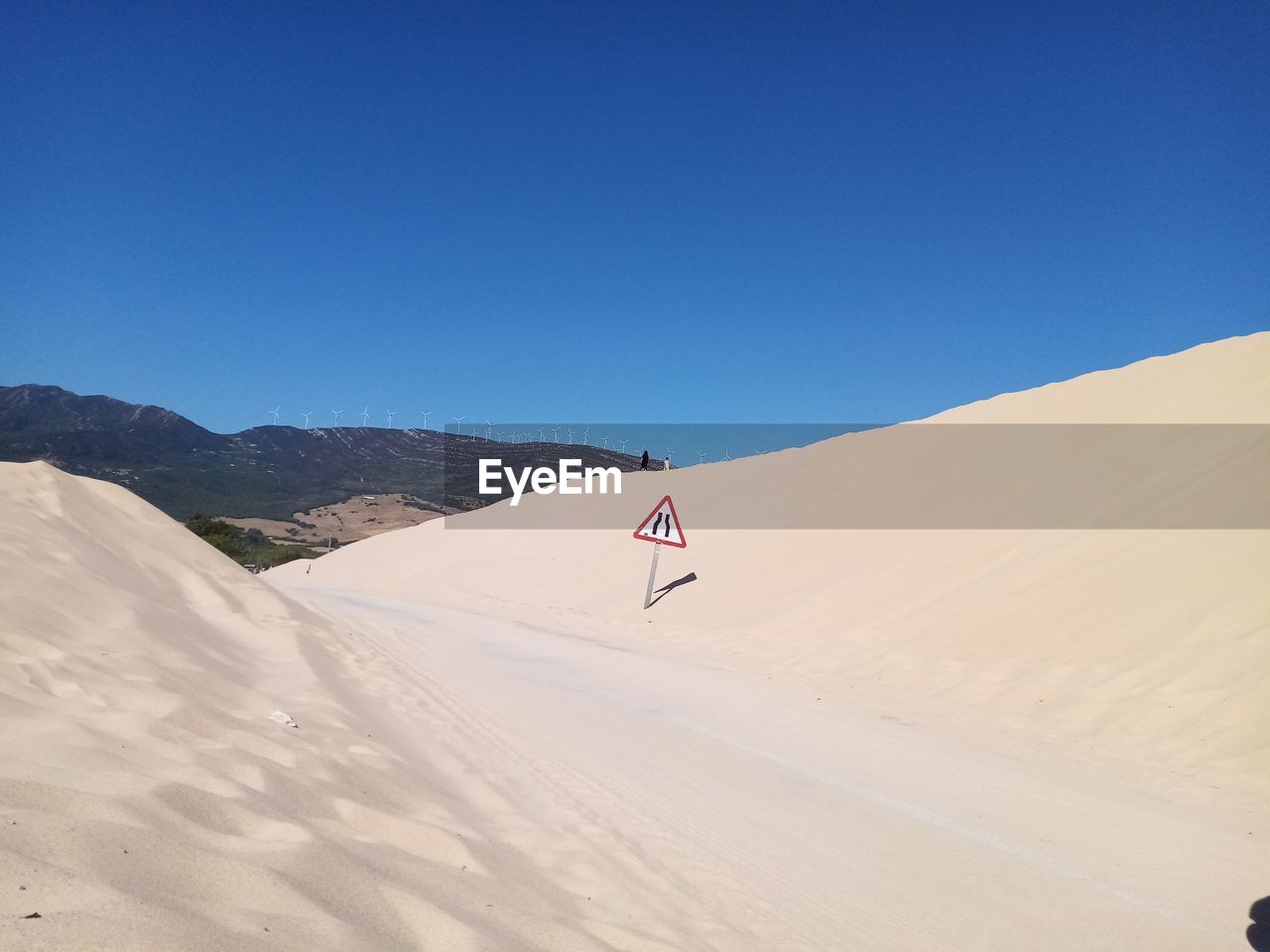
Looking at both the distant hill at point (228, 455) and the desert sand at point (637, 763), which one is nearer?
the desert sand at point (637, 763)

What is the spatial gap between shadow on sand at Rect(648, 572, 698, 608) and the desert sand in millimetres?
7642

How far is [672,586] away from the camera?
24891mm

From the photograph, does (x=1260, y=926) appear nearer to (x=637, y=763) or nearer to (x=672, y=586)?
(x=637, y=763)

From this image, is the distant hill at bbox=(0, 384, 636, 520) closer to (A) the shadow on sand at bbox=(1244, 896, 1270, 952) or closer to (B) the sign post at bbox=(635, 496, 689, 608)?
(B) the sign post at bbox=(635, 496, 689, 608)

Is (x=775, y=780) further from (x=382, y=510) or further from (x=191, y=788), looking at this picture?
(x=382, y=510)

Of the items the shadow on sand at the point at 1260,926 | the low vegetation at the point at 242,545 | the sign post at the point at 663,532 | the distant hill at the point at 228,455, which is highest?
the distant hill at the point at 228,455

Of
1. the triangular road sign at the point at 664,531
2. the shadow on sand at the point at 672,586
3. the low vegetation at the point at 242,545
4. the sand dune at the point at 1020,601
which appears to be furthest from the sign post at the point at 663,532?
the low vegetation at the point at 242,545

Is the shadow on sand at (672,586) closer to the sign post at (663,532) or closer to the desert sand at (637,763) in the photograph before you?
the sign post at (663,532)

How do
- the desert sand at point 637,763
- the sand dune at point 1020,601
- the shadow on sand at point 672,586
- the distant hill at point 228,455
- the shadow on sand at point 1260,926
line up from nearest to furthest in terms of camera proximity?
1. the desert sand at point 637,763
2. the shadow on sand at point 1260,926
3. the sand dune at point 1020,601
4. the shadow on sand at point 672,586
5. the distant hill at point 228,455

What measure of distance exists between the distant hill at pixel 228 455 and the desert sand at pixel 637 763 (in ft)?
180

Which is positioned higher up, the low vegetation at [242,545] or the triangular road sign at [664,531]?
the triangular road sign at [664,531]

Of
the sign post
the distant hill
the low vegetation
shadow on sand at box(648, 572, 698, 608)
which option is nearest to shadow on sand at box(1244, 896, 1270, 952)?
shadow on sand at box(648, 572, 698, 608)

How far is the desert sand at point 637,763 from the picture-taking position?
3.18m

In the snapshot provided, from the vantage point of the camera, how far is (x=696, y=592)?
23109 mm
